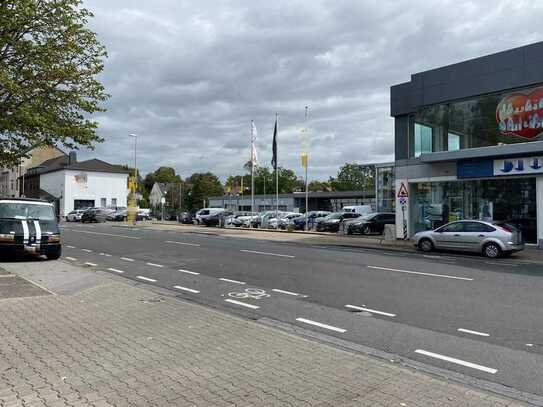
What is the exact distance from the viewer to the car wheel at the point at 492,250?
17.3 metres

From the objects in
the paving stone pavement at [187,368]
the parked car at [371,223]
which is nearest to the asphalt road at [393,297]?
the paving stone pavement at [187,368]

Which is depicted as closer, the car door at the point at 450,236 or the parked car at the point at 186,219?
the car door at the point at 450,236

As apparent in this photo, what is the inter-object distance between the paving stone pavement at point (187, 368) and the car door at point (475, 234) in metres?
13.4

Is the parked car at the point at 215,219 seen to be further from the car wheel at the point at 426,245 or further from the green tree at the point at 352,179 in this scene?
the green tree at the point at 352,179

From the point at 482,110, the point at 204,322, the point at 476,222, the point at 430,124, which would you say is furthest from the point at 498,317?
the point at 430,124

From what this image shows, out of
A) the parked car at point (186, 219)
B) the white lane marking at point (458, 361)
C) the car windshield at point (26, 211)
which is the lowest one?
the white lane marking at point (458, 361)

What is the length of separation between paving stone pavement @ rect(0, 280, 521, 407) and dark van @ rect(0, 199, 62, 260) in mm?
7944

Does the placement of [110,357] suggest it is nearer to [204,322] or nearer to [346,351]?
[204,322]

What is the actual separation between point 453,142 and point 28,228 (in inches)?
737

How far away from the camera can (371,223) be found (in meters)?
31.8

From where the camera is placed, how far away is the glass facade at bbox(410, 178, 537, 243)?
832 inches

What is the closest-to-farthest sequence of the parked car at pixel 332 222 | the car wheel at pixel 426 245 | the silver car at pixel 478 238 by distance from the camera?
1. the silver car at pixel 478 238
2. the car wheel at pixel 426 245
3. the parked car at pixel 332 222

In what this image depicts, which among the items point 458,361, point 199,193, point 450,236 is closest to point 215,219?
point 450,236

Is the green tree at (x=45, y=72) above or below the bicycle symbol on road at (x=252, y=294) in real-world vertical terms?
above
